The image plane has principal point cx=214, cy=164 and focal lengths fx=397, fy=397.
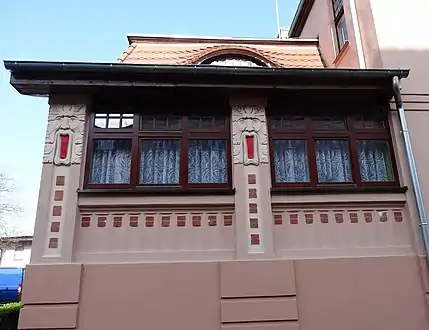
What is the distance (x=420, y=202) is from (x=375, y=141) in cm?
129

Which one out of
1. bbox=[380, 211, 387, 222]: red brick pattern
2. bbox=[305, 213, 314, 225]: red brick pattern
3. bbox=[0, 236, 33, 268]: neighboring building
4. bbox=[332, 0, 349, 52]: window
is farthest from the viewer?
bbox=[0, 236, 33, 268]: neighboring building

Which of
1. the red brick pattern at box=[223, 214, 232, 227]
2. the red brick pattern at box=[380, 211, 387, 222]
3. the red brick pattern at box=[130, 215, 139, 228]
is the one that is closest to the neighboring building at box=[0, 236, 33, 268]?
the red brick pattern at box=[130, 215, 139, 228]

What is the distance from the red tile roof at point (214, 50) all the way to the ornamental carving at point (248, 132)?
2365 mm

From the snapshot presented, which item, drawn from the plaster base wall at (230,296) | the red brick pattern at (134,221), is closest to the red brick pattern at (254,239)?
the plaster base wall at (230,296)

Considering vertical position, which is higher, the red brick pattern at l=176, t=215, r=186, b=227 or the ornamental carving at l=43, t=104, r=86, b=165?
the ornamental carving at l=43, t=104, r=86, b=165

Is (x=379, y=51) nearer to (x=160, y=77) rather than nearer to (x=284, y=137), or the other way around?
(x=284, y=137)

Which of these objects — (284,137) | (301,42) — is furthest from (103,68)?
(301,42)

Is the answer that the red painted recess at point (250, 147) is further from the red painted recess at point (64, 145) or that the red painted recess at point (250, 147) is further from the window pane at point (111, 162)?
the red painted recess at point (64, 145)

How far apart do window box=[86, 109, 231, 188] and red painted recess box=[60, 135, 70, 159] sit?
37 cm

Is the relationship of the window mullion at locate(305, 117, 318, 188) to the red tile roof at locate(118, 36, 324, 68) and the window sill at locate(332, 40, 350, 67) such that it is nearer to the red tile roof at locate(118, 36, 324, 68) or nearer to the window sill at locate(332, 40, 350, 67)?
the red tile roof at locate(118, 36, 324, 68)

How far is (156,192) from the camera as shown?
20.4ft

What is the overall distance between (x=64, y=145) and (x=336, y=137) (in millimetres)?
4570

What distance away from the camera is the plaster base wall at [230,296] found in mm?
5598

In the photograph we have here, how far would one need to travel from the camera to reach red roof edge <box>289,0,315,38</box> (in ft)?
37.5
